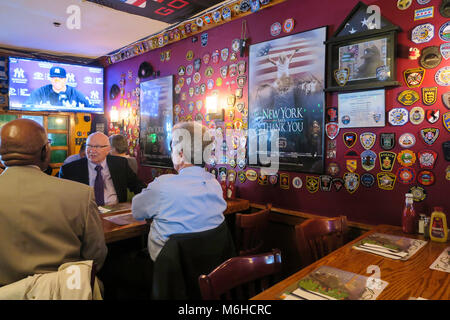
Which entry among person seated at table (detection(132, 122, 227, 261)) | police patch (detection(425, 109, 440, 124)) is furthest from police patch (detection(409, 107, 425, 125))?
person seated at table (detection(132, 122, 227, 261))

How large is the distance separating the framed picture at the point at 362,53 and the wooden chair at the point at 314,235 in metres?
1.19

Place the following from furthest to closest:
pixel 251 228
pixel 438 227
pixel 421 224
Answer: pixel 251 228, pixel 421 224, pixel 438 227

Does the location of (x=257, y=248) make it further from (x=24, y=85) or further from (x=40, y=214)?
(x=24, y=85)

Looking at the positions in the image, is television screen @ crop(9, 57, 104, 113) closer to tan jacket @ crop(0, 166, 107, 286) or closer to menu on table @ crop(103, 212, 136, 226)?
menu on table @ crop(103, 212, 136, 226)

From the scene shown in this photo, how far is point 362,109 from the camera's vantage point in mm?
2611

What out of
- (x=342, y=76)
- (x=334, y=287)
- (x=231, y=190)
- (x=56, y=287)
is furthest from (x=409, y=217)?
(x=56, y=287)

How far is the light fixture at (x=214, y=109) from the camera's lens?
12.4 ft

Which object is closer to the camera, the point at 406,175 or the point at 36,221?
the point at 36,221

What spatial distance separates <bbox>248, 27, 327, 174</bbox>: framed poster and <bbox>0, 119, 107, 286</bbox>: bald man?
6.76 ft

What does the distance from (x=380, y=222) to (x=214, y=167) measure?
203cm

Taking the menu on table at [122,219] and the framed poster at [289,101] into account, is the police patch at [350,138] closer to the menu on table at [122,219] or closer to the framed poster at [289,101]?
the framed poster at [289,101]

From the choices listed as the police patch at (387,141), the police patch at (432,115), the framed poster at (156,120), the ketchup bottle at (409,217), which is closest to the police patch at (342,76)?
the police patch at (387,141)

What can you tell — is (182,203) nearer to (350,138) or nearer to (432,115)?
(350,138)

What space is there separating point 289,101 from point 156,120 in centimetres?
245
